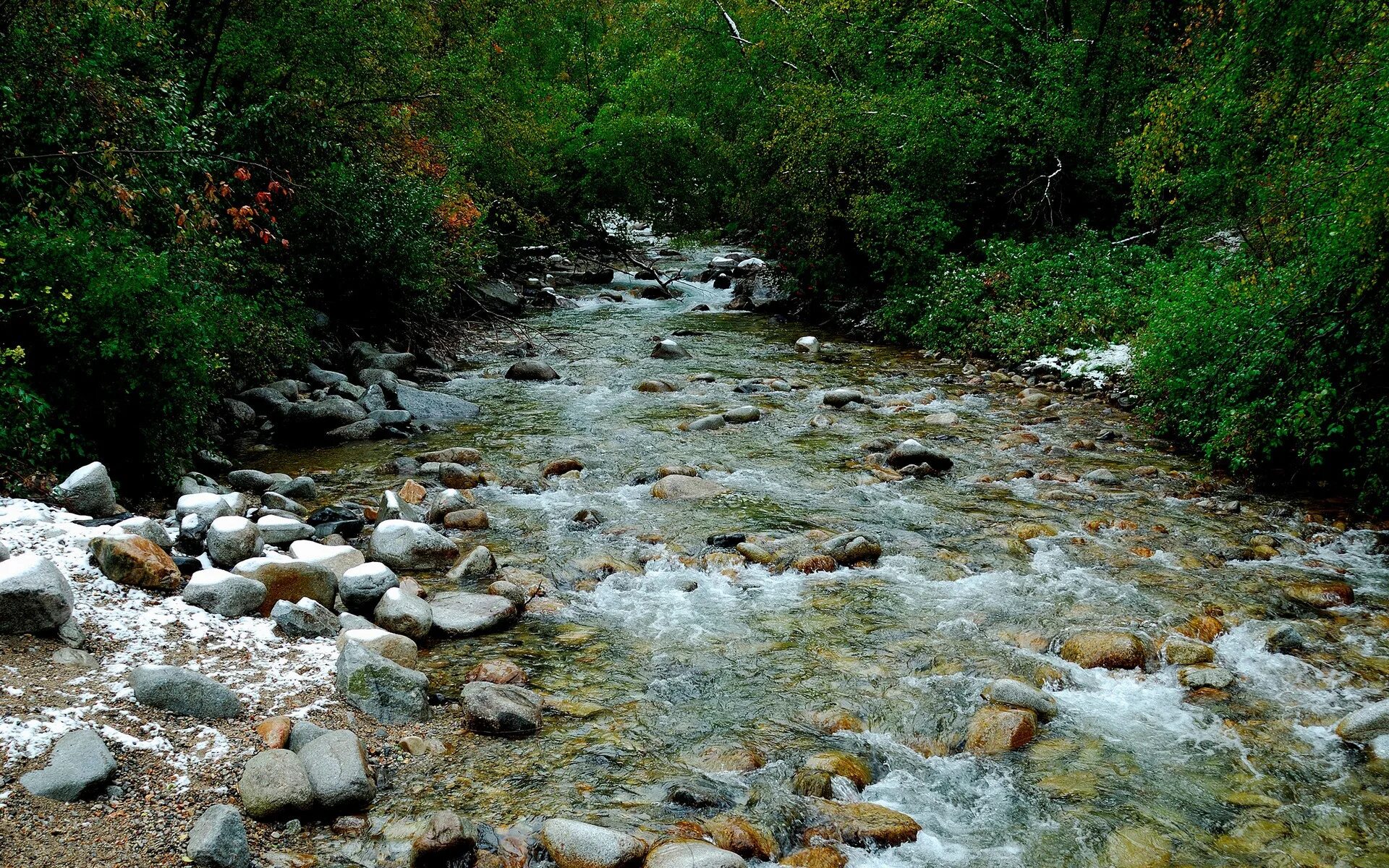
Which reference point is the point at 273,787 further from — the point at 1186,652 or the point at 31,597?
the point at 1186,652

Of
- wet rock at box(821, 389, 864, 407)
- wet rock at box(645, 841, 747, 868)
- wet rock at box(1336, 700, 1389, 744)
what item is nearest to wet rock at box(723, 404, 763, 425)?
wet rock at box(821, 389, 864, 407)

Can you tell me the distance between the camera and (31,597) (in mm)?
4238

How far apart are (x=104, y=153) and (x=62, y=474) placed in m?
2.47

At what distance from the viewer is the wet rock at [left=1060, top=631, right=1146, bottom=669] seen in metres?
5.40

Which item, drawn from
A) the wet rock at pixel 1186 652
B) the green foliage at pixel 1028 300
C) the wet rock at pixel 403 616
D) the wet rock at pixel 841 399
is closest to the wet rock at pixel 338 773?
the wet rock at pixel 403 616

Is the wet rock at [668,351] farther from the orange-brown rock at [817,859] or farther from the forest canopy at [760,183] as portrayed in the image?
the orange-brown rock at [817,859]

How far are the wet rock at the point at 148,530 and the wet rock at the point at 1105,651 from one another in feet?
19.0

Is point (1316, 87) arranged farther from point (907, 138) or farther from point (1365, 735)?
point (907, 138)

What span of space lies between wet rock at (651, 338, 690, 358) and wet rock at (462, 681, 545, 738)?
1115 centimetres

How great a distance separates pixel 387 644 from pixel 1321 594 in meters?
6.35

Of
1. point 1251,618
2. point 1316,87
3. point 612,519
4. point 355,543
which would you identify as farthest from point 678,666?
point 1316,87

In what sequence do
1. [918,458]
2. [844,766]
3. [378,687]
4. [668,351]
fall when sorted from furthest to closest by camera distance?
[668,351]
[918,458]
[378,687]
[844,766]

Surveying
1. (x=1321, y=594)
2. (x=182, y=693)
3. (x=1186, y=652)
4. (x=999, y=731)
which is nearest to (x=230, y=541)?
(x=182, y=693)

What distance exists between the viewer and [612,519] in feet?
26.5
